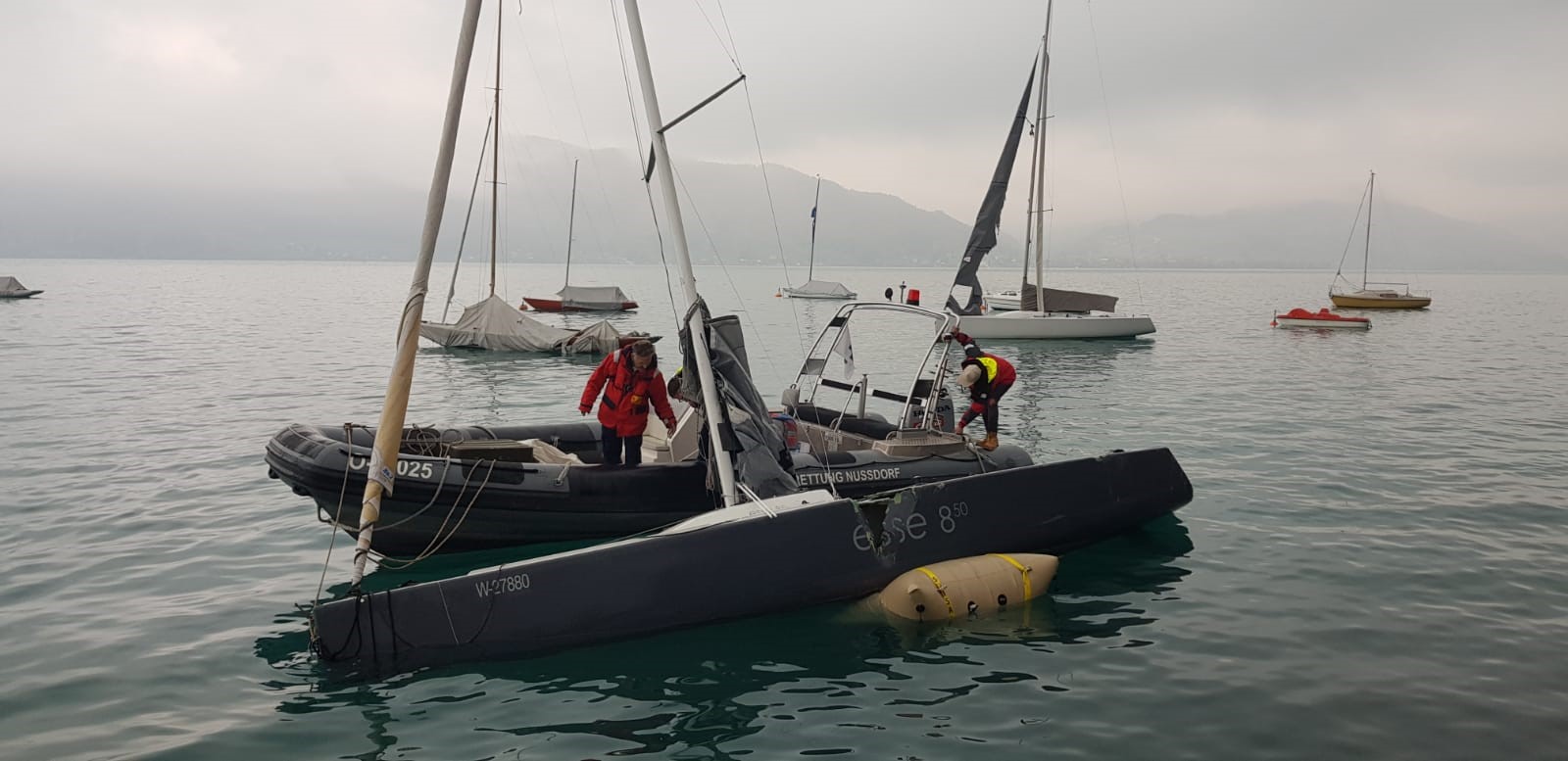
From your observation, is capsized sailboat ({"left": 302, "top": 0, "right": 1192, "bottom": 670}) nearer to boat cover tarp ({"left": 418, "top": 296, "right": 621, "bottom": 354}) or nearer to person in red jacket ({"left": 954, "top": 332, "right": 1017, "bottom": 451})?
person in red jacket ({"left": 954, "top": 332, "right": 1017, "bottom": 451})

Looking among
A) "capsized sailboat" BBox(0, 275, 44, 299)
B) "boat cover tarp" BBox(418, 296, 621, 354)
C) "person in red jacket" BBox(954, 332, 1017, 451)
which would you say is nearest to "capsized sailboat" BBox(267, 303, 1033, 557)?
"person in red jacket" BBox(954, 332, 1017, 451)

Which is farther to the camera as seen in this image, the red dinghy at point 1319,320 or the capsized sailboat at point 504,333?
the red dinghy at point 1319,320

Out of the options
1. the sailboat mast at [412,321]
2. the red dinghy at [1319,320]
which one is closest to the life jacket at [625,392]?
the sailboat mast at [412,321]

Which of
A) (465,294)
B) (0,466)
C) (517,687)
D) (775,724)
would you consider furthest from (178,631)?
(465,294)

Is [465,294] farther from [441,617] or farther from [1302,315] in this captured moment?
[441,617]

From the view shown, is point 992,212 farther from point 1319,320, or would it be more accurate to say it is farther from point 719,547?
point 719,547

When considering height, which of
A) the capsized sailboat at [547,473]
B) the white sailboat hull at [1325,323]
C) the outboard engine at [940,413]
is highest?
the white sailboat hull at [1325,323]

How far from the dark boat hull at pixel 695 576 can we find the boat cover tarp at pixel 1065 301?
1243 inches

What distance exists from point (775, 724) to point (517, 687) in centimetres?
200

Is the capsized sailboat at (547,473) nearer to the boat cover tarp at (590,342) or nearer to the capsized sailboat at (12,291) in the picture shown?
the boat cover tarp at (590,342)

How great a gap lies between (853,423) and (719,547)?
5.31 m

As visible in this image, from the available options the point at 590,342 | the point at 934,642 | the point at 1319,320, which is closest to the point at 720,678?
the point at 934,642

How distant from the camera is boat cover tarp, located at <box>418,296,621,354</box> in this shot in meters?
32.6

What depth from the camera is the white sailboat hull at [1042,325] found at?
37875mm
